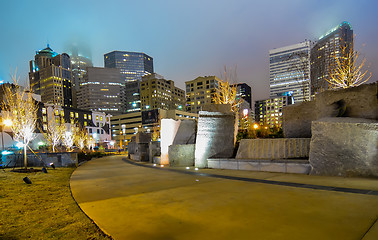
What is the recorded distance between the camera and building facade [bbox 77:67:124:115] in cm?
16375

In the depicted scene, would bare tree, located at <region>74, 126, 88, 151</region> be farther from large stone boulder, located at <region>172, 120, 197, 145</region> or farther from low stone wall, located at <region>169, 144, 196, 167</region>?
low stone wall, located at <region>169, 144, 196, 167</region>

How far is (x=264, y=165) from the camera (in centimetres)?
929

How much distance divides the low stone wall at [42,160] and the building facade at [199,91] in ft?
331

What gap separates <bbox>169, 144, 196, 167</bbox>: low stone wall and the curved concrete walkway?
6142 mm

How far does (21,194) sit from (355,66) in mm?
20032

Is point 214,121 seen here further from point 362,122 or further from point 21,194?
point 21,194

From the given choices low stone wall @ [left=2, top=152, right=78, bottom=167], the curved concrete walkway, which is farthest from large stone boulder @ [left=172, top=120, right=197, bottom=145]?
low stone wall @ [left=2, top=152, right=78, bottom=167]

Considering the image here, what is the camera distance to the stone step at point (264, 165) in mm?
8203

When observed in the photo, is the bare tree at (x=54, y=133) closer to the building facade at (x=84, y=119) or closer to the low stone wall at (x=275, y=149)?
the low stone wall at (x=275, y=149)

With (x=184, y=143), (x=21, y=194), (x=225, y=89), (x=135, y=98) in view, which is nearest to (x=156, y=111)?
(x=225, y=89)

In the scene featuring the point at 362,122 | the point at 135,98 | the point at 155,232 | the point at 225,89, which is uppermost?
the point at 135,98

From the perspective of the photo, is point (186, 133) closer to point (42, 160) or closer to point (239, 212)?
point (239, 212)

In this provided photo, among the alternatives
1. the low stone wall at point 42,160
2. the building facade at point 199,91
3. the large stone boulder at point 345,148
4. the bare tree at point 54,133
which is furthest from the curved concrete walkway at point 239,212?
the building facade at point 199,91

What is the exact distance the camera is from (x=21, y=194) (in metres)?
6.88
